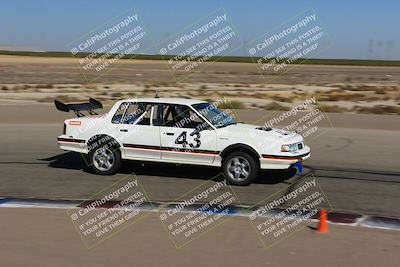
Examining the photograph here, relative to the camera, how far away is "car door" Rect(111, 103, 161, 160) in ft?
34.9

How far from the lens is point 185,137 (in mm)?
10375

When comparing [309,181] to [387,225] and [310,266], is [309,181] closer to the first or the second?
[387,225]

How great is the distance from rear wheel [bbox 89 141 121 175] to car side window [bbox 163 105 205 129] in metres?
1.24

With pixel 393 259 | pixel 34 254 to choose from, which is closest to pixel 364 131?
pixel 393 259

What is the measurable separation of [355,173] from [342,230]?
4598 mm

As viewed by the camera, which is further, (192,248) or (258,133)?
(258,133)

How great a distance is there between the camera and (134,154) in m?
10.8

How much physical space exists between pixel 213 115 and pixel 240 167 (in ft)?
4.13

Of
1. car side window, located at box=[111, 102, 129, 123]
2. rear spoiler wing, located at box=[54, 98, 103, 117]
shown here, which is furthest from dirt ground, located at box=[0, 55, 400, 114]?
car side window, located at box=[111, 102, 129, 123]

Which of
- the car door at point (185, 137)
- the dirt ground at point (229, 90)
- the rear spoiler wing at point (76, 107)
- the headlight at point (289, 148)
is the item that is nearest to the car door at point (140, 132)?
the car door at point (185, 137)

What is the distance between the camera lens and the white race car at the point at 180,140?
1004 centimetres

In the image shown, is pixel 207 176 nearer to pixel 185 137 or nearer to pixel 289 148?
pixel 185 137

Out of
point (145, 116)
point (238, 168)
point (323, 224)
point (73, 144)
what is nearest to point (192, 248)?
point (323, 224)

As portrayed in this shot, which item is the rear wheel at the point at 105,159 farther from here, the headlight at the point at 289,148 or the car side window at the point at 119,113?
the headlight at the point at 289,148
